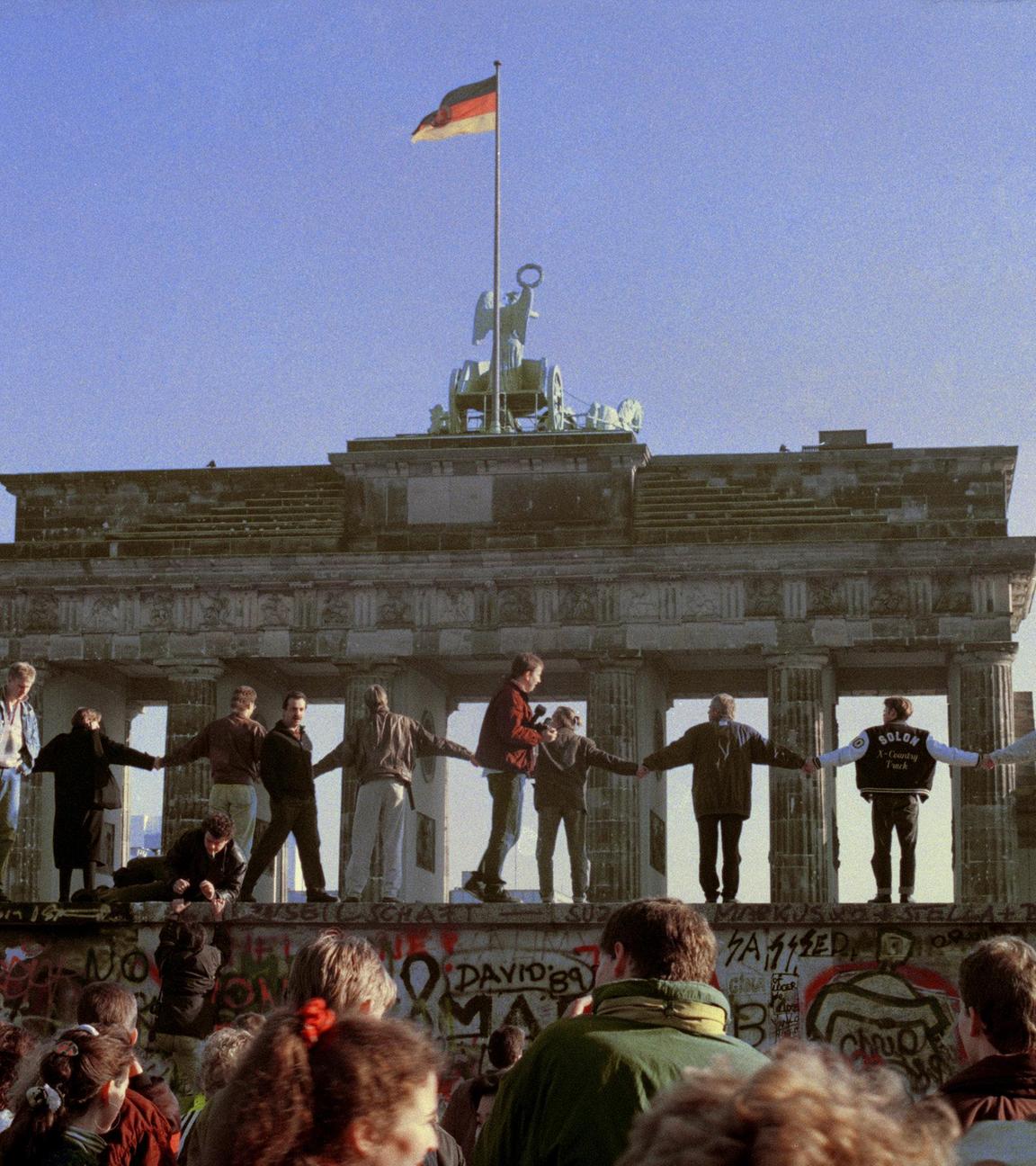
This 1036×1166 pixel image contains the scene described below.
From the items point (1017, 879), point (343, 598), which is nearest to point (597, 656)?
point (343, 598)

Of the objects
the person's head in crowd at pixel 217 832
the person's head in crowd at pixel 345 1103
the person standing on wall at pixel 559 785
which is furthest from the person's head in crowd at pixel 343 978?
the person standing on wall at pixel 559 785

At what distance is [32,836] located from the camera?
129ft

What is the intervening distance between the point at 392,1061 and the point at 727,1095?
96 cm

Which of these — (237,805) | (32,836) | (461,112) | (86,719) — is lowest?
(237,805)

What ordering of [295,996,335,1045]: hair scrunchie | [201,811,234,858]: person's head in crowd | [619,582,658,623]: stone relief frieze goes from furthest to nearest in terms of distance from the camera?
1. [619,582,658,623]: stone relief frieze
2. [201,811,234,858]: person's head in crowd
3. [295,996,335,1045]: hair scrunchie

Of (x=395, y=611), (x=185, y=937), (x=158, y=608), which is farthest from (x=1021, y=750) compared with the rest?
(x=158, y=608)

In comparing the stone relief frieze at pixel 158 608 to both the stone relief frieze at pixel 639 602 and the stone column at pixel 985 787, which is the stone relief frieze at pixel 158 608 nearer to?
the stone relief frieze at pixel 639 602

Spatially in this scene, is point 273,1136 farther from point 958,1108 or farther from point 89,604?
point 89,604

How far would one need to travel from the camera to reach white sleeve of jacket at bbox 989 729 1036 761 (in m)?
15.6

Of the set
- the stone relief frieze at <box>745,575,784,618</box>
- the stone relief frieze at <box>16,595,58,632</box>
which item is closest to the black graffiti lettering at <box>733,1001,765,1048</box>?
the stone relief frieze at <box>745,575,784,618</box>

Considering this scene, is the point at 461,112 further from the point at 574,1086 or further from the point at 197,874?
the point at 574,1086

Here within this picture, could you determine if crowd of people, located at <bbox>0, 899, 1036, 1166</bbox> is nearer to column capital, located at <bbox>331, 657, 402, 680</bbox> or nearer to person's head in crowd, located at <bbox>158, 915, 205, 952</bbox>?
person's head in crowd, located at <bbox>158, 915, 205, 952</bbox>

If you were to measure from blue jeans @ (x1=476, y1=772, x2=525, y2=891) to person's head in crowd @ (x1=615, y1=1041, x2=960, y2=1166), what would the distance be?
47.9ft

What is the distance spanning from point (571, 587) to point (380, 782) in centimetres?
2293
